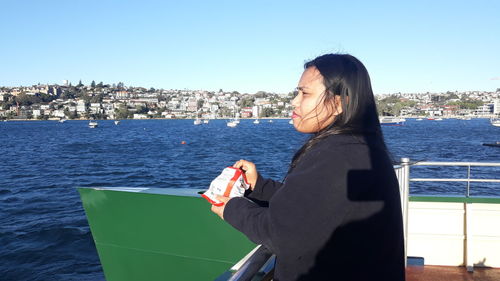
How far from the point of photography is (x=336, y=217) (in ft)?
2.72

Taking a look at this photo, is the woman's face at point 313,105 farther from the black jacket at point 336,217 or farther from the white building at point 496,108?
the white building at point 496,108

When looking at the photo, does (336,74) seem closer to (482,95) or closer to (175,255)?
(175,255)

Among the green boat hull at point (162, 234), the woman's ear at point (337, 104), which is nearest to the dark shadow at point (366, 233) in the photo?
the woman's ear at point (337, 104)

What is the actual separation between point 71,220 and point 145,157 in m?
16.0

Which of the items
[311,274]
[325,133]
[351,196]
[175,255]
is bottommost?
[175,255]

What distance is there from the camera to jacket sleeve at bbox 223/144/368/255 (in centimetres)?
82

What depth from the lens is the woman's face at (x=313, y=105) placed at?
3.25 feet

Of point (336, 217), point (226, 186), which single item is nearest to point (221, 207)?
point (226, 186)

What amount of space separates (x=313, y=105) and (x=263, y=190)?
1.27 ft

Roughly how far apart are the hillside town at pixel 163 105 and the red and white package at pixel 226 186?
117178 mm

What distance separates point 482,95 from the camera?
143 metres

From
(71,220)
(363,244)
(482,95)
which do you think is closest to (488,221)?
(363,244)

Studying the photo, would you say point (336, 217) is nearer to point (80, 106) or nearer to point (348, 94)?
point (348, 94)

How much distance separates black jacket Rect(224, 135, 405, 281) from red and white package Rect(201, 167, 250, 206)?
0.66 ft
